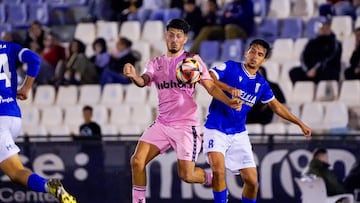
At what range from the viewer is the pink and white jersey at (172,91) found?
475 inches

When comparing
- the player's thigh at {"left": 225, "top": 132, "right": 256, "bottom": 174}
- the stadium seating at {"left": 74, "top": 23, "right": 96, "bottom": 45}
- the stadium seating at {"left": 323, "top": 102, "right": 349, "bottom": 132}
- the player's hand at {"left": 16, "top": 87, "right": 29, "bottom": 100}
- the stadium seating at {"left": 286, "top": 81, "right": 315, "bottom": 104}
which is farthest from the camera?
the stadium seating at {"left": 74, "top": 23, "right": 96, "bottom": 45}

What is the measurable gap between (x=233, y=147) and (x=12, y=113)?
2296mm

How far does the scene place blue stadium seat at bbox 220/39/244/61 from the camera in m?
18.1

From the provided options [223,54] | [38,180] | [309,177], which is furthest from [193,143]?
[223,54]

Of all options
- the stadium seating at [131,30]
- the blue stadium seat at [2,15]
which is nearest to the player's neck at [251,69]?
the stadium seating at [131,30]

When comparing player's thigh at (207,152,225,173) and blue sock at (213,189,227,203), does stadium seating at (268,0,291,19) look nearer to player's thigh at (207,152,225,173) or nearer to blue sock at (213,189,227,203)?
player's thigh at (207,152,225,173)

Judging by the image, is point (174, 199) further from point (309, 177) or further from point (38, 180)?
point (38, 180)

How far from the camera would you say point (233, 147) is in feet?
40.8

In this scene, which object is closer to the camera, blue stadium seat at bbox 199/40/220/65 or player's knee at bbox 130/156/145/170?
player's knee at bbox 130/156/145/170

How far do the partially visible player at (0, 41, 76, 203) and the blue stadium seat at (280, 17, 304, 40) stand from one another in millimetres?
6998

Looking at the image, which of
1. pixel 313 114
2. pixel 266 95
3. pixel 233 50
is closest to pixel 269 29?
pixel 233 50

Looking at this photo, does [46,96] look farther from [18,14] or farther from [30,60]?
[30,60]

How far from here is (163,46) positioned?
19.0 m

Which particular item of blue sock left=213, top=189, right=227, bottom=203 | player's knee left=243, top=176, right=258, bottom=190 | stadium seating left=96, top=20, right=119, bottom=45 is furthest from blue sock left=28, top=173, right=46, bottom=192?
stadium seating left=96, top=20, right=119, bottom=45
